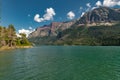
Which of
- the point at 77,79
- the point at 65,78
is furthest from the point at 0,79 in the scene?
the point at 77,79

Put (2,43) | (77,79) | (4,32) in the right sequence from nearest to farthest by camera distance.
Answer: (77,79) < (2,43) < (4,32)

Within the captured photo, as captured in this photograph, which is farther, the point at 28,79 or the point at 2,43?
the point at 2,43

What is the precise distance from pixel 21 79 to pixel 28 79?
174cm

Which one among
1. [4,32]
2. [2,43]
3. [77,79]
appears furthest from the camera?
[4,32]

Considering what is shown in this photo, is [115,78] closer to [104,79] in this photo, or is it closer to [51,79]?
[104,79]

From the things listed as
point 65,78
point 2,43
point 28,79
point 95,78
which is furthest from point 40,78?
point 2,43

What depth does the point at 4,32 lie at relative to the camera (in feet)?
652

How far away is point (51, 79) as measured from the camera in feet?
129

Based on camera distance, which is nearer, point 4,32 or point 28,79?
point 28,79

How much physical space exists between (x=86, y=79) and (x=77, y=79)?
2230 mm

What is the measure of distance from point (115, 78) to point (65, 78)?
1270 centimetres

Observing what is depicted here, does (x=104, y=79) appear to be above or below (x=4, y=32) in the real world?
below

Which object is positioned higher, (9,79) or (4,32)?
(4,32)

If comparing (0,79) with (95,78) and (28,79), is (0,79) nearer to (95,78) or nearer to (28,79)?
(28,79)
